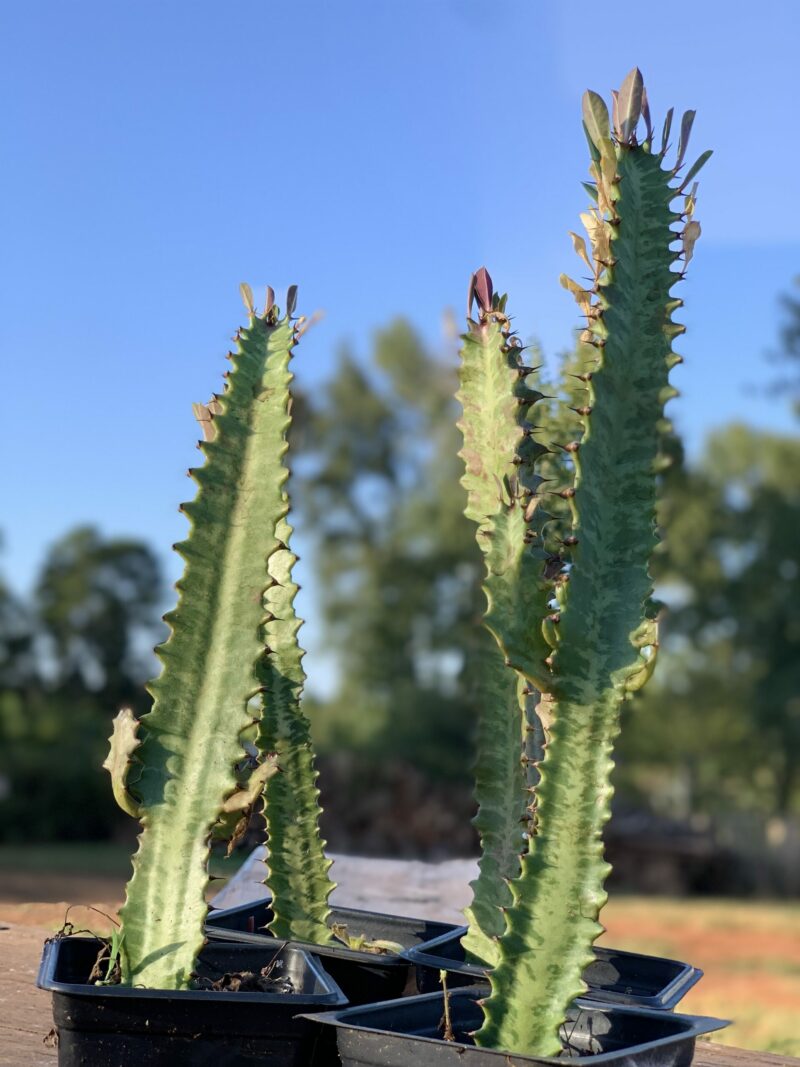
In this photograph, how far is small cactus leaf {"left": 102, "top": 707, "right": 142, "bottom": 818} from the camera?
92.0 inches

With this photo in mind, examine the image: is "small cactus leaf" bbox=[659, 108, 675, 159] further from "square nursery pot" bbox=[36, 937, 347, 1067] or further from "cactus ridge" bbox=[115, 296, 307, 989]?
"square nursery pot" bbox=[36, 937, 347, 1067]

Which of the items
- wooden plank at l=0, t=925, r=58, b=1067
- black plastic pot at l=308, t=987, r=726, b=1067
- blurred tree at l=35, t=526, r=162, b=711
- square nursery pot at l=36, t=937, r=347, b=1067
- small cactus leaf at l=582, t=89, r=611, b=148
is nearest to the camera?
black plastic pot at l=308, t=987, r=726, b=1067

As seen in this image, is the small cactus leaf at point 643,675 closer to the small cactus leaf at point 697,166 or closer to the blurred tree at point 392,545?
the small cactus leaf at point 697,166

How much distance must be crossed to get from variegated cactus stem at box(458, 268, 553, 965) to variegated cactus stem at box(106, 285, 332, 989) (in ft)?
1.46

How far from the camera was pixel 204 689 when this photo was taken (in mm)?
2381

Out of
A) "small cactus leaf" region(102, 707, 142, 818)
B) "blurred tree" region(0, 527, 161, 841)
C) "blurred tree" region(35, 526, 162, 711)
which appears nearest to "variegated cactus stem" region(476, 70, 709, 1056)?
"small cactus leaf" region(102, 707, 142, 818)

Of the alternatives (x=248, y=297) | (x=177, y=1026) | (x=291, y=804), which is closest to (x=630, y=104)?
(x=248, y=297)

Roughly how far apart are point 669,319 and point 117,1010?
1721 mm

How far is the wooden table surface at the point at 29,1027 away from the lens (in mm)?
2594

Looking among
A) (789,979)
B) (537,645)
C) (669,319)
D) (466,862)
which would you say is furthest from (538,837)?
(789,979)

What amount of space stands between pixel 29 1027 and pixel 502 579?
175cm

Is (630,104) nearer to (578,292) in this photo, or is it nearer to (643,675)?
(578,292)

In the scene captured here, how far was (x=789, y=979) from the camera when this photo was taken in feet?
32.1

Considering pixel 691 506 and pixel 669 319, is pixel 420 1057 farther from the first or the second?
pixel 691 506
